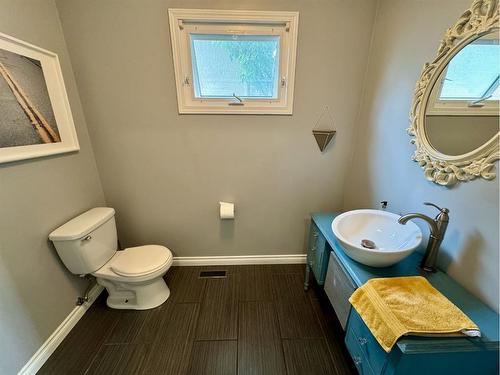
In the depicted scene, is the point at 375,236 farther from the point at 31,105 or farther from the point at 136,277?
the point at 31,105

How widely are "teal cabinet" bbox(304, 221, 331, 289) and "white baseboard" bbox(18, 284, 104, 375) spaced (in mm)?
1784

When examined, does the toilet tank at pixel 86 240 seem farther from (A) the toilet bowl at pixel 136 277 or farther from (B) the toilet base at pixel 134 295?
(B) the toilet base at pixel 134 295

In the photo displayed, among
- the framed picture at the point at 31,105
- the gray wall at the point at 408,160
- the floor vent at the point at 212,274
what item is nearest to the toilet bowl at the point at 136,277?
the floor vent at the point at 212,274

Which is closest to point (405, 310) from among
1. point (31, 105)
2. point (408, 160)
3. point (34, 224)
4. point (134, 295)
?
point (408, 160)

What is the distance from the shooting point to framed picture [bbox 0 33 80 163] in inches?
42.0

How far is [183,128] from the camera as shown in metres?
1.65

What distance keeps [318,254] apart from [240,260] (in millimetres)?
858

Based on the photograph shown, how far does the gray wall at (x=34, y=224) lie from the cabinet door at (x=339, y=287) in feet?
5.86

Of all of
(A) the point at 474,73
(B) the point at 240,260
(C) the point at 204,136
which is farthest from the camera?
(B) the point at 240,260

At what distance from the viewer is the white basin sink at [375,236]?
0.97 metres

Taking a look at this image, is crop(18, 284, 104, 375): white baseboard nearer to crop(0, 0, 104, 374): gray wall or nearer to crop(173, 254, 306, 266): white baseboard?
crop(0, 0, 104, 374): gray wall

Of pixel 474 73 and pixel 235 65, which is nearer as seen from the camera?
pixel 474 73

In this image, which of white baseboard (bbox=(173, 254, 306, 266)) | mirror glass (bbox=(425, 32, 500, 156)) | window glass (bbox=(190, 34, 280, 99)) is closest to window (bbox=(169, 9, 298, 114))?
window glass (bbox=(190, 34, 280, 99))

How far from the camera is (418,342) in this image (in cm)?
72
